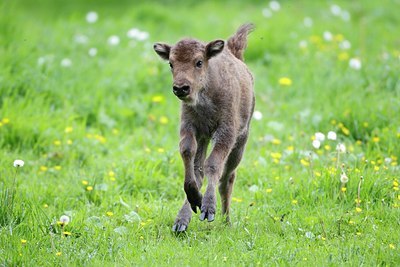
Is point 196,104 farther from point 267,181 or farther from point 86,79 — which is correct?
point 86,79

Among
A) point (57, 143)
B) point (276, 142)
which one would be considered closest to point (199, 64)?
point (276, 142)

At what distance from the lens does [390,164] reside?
8.52 m

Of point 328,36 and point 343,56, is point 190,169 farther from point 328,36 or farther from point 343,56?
point 328,36

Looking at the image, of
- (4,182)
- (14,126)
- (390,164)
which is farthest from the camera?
(14,126)

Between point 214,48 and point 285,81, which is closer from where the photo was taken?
point 214,48

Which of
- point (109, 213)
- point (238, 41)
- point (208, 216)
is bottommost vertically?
point (109, 213)

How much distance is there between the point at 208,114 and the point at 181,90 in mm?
594

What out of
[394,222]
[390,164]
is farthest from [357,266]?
[390,164]

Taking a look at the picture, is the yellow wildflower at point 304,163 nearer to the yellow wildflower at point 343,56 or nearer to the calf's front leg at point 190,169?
the calf's front leg at point 190,169

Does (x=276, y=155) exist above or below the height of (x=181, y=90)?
below

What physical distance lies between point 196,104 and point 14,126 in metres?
3.37

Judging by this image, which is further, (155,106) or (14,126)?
(155,106)

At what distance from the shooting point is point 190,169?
22.6 ft

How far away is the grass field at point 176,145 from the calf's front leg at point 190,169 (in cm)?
33
